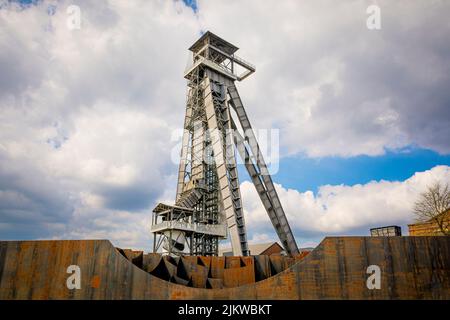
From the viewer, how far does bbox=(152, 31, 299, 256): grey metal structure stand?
32.5m

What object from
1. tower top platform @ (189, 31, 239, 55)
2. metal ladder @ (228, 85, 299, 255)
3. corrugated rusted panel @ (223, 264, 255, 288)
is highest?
tower top platform @ (189, 31, 239, 55)

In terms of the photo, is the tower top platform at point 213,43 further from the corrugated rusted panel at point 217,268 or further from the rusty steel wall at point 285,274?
the rusty steel wall at point 285,274

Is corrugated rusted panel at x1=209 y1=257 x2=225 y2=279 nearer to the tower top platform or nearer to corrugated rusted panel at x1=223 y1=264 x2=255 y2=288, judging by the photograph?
corrugated rusted panel at x1=223 y1=264 x2=255 y2=288

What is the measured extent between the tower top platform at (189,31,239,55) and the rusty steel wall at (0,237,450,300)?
3617 centimetres

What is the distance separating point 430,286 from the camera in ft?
25.5

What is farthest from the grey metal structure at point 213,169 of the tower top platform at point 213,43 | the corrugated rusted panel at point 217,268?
the corrugated rusted panel at point 217,268

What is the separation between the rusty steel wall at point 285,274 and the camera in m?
7.84

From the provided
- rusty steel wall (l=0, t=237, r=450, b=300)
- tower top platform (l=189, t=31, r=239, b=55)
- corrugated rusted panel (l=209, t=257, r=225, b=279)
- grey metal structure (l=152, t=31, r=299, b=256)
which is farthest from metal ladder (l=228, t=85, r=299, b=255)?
rusty steel wall (l=0, t=237, r=450, b=300)

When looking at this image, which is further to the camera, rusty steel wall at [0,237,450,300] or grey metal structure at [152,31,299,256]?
grey metal structure at [152,31,299,256]

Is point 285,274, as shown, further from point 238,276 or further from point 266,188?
point 266,188

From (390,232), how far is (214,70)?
96.6ft

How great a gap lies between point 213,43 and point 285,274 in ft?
124

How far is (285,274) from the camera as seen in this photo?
8.05 metres
